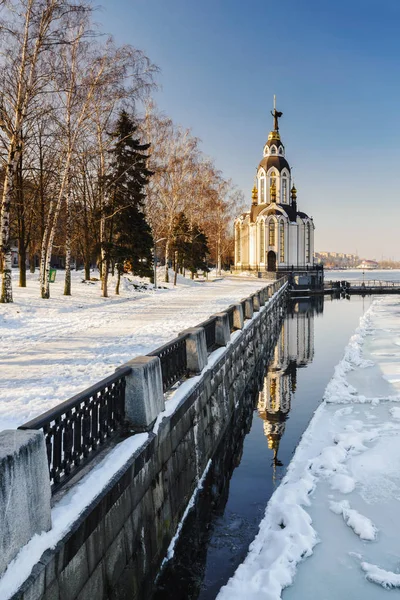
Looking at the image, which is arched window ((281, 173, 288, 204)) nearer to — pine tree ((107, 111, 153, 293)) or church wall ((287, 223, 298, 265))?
church wall ((287, 223, 298, 265))

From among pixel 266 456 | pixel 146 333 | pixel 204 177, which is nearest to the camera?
pixel 266 456

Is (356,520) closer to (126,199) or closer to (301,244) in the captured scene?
(126,199)

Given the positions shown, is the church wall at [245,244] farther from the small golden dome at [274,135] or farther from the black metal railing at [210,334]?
the black metal railing at [210,334]

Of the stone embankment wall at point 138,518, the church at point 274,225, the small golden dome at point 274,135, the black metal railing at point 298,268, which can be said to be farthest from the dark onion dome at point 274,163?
the stone embankment wall at point 138,518

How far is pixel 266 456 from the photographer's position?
31.1ft

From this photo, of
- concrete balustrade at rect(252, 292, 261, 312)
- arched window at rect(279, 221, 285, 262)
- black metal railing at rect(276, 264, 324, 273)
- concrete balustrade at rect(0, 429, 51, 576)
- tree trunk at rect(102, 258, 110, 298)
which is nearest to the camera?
concrete balustrade at rect(0, 429, 51, 576)

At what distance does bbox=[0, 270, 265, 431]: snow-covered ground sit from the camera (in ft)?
21.5

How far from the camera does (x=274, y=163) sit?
65.3m

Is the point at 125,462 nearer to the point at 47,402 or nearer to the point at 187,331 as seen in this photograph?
the point at 47,402

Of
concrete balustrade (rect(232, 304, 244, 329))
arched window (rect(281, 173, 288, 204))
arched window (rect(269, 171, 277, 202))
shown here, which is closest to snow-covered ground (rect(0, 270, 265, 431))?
concrete balustrade (rect(232, 304, 244, 329))

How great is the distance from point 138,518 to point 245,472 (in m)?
4.30

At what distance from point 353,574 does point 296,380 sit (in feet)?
36.2

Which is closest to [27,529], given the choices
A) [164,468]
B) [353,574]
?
[164,468]

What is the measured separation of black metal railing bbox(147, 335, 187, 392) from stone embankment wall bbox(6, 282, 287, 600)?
1.04 ft
